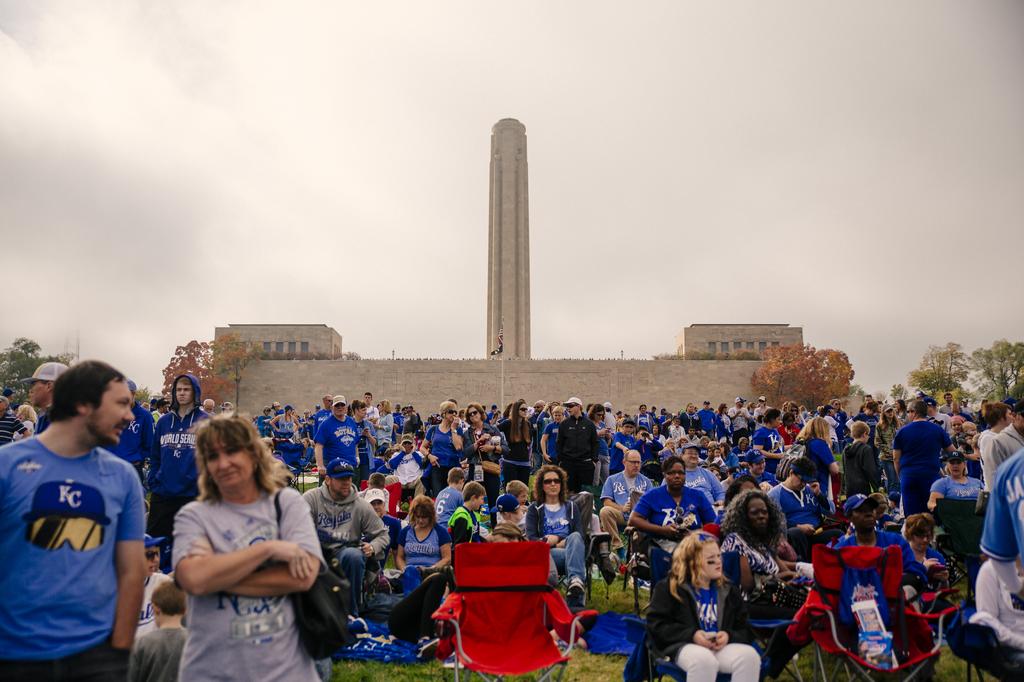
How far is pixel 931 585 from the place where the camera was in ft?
20.4

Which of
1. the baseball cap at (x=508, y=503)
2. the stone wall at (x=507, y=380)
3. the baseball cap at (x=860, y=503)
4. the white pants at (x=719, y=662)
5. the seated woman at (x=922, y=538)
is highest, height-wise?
the stone wall at (x=507, y=380)

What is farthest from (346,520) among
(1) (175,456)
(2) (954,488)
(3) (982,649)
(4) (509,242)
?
(4) (509,242)

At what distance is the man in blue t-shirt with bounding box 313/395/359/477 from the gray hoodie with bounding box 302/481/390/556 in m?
2.67

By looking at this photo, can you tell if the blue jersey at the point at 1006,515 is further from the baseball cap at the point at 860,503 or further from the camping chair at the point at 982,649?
the baseball cap at the point at 860,503

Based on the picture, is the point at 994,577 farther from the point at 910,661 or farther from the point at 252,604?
the point at 252,604

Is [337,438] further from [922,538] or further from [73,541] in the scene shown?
[73,541]

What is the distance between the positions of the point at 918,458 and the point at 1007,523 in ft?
19.1

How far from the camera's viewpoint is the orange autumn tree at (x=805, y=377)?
5106cm

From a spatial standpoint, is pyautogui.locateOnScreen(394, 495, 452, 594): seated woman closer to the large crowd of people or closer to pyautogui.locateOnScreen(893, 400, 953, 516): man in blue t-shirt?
the large crowd of people

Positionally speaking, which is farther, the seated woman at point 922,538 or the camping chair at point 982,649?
the seated woman at point 922,538

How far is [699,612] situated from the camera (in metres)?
4.66

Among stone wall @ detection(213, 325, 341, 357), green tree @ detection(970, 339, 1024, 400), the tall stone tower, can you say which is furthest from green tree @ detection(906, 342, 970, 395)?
stone wall @ detection(213, 325, 341, 357)

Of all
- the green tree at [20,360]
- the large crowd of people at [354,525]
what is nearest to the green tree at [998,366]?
the large crowd of people at [354,525]

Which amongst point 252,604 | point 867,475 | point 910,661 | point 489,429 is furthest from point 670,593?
point 867,475
